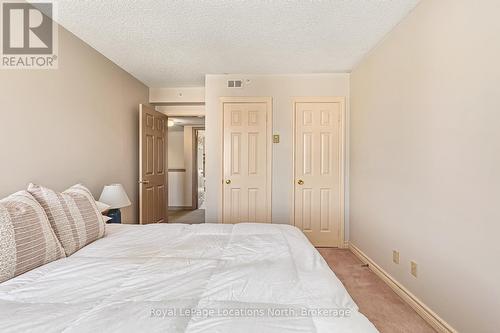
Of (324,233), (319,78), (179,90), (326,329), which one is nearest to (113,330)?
(326,329)

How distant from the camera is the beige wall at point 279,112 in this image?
3.61 metres

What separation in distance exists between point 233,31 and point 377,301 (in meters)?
2.78

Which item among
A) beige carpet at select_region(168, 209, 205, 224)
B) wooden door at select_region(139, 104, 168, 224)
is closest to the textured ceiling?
wooden door at select_region(139, 104, 168, 224)

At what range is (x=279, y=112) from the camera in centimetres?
362

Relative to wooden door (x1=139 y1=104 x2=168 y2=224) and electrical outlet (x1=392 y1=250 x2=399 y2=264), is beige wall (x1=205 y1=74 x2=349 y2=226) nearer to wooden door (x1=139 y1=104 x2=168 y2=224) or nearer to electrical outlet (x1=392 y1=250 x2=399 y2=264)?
wooden door (x1=139 y1=104 x2=168 y2=224)

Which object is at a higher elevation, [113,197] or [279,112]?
[279,112]

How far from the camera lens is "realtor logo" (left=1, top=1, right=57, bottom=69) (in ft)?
6.14

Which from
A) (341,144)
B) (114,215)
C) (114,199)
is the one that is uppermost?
(341,144)

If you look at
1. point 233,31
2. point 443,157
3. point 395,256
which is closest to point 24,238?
point 233,31

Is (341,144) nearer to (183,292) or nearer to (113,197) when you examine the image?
(113,197)

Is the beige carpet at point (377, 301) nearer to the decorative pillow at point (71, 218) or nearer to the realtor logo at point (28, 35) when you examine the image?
the decorative pillow at point (71, 218)

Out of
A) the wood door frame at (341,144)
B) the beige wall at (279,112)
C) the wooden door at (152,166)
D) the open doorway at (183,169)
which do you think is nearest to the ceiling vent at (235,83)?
the beige wall at (279,112)

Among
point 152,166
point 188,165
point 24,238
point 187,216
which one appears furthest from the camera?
point 188,165

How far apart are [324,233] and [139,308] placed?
3139 millimetres
